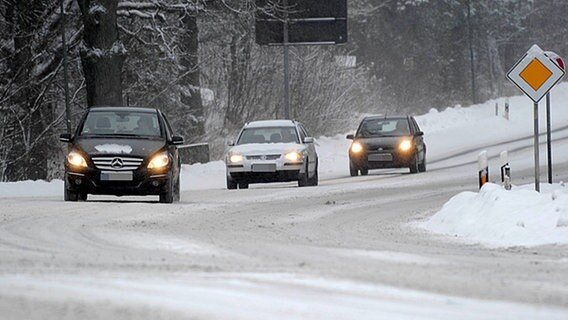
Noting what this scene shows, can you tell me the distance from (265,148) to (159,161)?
→ 6.93 meters

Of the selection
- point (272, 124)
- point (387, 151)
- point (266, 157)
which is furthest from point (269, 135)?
point (387, 151)

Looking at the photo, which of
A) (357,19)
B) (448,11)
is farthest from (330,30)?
(448,11)

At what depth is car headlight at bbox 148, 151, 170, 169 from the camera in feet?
68.5

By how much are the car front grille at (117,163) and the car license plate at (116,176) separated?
0.07m

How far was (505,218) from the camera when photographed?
15469 millimetres

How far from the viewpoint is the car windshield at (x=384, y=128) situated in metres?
34.1

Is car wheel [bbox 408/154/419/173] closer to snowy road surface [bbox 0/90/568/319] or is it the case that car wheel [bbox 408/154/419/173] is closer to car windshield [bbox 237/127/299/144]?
car windshield [bbox 237/127/299/144]

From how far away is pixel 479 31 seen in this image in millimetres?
84750

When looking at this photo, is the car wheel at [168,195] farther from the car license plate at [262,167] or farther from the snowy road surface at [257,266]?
the car license plate at [262,167]

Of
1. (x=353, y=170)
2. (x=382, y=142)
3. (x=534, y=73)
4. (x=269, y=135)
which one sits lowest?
(x=353, y=170)

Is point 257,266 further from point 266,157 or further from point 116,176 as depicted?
point 266,157

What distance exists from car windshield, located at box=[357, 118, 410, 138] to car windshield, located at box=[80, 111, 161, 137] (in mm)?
12619

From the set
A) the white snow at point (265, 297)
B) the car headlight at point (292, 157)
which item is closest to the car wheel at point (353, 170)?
the car headlight at point (292, 157)

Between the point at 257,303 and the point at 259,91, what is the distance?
37787 mm
